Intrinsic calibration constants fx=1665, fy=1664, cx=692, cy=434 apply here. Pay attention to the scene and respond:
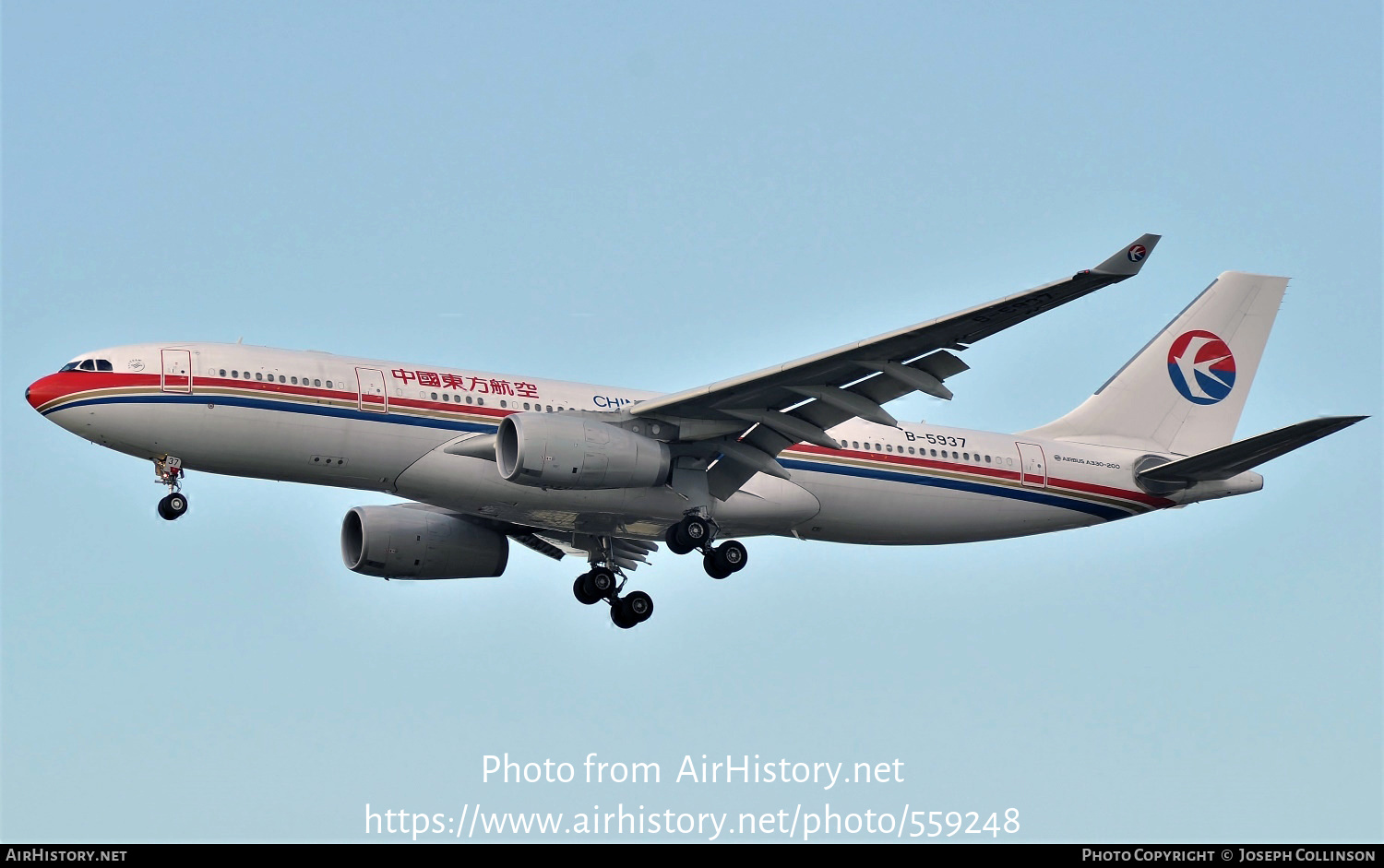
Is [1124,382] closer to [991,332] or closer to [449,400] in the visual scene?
[991,332]

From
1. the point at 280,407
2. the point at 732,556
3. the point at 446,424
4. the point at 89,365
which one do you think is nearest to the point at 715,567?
the point at 732,556

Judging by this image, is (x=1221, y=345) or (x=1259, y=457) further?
(x=1221, y=345)

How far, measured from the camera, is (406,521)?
37.7 metres

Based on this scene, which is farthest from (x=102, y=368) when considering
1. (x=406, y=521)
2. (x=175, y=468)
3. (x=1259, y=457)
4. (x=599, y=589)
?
(x=1259, y=457)

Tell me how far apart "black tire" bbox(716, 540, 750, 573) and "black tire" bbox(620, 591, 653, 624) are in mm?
3746

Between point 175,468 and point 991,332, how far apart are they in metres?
15.5

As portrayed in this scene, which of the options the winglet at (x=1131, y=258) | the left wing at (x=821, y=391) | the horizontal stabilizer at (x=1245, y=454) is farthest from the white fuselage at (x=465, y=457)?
the winglet at (x=1131, y=258)

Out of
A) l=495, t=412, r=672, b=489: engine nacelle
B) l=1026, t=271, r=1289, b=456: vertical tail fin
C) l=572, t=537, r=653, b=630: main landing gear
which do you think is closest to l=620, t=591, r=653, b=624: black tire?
l=572, t=537, r=653, b=630: main landing gear

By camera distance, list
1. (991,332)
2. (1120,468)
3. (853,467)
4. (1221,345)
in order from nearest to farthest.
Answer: (991,332)
(853,467)
(1120,468)
(1221,345)

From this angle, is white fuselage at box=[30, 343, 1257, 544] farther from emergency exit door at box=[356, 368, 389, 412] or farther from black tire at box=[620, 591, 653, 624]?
black tire at box=[620, 591, 653, 624]

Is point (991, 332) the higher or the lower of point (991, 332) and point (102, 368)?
the lower

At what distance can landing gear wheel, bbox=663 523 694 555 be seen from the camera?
112ft

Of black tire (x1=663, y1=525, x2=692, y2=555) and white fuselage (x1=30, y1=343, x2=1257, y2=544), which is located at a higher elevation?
white fuselage (x1=30, y1=343, x2=1257, y2=544)

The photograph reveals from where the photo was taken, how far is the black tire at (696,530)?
3403 centimetres
